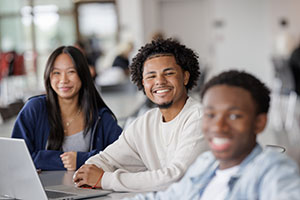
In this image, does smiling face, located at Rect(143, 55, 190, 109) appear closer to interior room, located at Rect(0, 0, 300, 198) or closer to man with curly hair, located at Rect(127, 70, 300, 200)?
man with curly hair, located at Rect(127, 70, 300, 200)

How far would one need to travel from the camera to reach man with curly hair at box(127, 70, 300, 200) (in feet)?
3.81

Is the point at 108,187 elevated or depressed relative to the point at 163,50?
depressed

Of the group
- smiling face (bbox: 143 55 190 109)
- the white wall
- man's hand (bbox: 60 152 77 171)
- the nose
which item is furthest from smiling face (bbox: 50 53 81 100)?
the white wall

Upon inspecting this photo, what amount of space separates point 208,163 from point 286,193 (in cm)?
27

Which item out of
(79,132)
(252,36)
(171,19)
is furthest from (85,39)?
(79,132)

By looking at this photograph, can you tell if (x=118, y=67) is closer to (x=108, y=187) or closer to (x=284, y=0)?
(x=284, y=0)

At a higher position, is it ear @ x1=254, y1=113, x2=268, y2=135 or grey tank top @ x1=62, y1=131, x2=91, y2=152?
ear @ x1=254, y1=113, x2=268, y2=135

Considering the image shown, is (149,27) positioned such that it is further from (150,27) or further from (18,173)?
(18,173)

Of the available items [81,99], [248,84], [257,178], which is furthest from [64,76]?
[257,178]

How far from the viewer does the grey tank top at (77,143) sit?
243cm

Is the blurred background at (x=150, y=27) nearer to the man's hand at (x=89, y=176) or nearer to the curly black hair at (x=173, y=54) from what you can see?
the curly black hair at (x=173, y=54)

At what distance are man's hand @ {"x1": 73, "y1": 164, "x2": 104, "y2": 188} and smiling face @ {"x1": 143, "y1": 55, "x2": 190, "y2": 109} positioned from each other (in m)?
0.34

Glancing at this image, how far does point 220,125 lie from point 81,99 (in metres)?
1.42

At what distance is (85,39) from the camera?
43.7ft
